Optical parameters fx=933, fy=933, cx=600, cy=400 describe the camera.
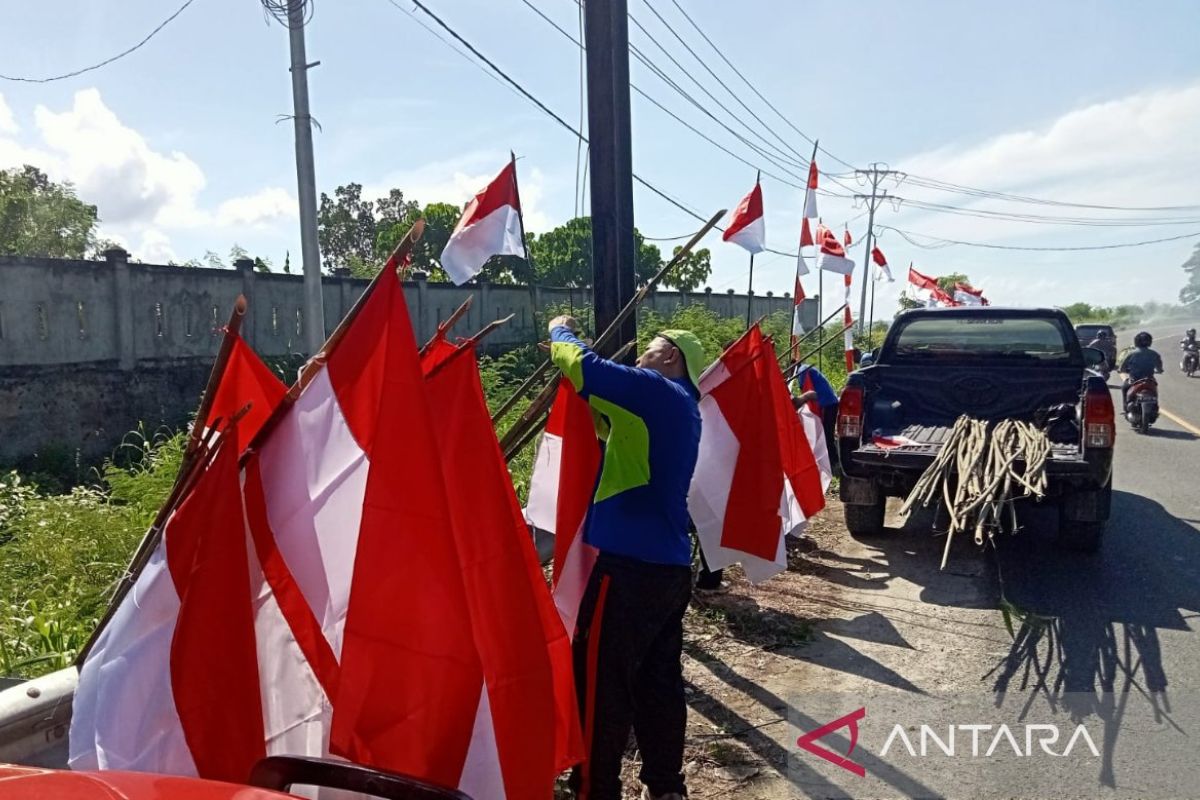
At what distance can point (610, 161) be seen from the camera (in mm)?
5230

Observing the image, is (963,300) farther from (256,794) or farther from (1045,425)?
(256,794)

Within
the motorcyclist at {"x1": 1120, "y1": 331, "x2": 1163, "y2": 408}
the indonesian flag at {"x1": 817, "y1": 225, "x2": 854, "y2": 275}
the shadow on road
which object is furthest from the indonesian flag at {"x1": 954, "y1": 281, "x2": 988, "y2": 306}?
the shadow on road

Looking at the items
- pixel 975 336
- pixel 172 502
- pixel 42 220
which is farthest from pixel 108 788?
pixel 42 220

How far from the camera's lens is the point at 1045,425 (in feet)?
25.3

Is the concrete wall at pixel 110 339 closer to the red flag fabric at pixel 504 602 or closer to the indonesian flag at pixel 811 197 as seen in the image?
the indonesian flag at pixel 811 197

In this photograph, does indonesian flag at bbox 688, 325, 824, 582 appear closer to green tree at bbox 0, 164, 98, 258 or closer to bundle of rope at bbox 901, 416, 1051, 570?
bundle of rope at bbox 901, 416, 1051, 570

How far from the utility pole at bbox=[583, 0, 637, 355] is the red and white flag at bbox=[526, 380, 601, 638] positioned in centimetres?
109

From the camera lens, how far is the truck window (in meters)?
8.57

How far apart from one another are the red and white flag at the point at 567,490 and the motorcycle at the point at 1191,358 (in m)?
27.8

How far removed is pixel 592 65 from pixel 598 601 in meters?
3.23

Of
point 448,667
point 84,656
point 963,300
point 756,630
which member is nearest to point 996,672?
point 756,630

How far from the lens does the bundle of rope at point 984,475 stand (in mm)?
6281

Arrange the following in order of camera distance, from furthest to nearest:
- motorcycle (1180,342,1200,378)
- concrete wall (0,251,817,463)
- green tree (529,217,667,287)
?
green tree (529,217,667,287) < motorcycle (1180,342,1200,378) < concrete wall (0,251,817,463)

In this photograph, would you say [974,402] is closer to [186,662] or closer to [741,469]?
[741,469]
